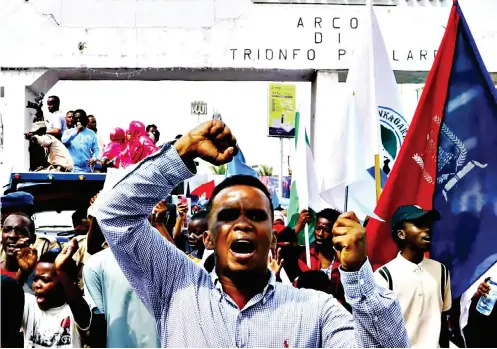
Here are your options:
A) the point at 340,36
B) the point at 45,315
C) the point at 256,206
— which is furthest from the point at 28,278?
the point at 340,36

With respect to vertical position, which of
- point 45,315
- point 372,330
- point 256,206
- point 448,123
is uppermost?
point 448,123

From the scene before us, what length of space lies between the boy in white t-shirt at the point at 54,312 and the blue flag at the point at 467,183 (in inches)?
80.1

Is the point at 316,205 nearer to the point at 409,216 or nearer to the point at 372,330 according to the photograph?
the point at 409,216

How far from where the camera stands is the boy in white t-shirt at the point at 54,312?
4035 millimetres

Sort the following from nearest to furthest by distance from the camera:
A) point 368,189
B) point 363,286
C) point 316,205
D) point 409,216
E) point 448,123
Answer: point 363,286, point 409,216, point 448,123, point 368,189, point 316,205

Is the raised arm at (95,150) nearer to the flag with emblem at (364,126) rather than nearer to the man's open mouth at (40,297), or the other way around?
the flag with emblem at (364,126)

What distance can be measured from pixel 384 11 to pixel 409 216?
7482mm

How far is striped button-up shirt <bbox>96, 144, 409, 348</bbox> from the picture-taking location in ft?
7.85

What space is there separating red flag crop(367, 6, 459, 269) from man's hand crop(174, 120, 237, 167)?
2.46 meters

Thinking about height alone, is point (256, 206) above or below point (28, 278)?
above

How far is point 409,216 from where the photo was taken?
14.9ft

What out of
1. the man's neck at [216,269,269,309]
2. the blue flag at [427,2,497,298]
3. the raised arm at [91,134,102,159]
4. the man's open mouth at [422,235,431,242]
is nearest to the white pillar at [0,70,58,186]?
the raised arm at [91,134,102,159]

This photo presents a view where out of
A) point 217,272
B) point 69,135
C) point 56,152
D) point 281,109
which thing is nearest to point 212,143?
point 217,272

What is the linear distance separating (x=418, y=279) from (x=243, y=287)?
2.31 metres
